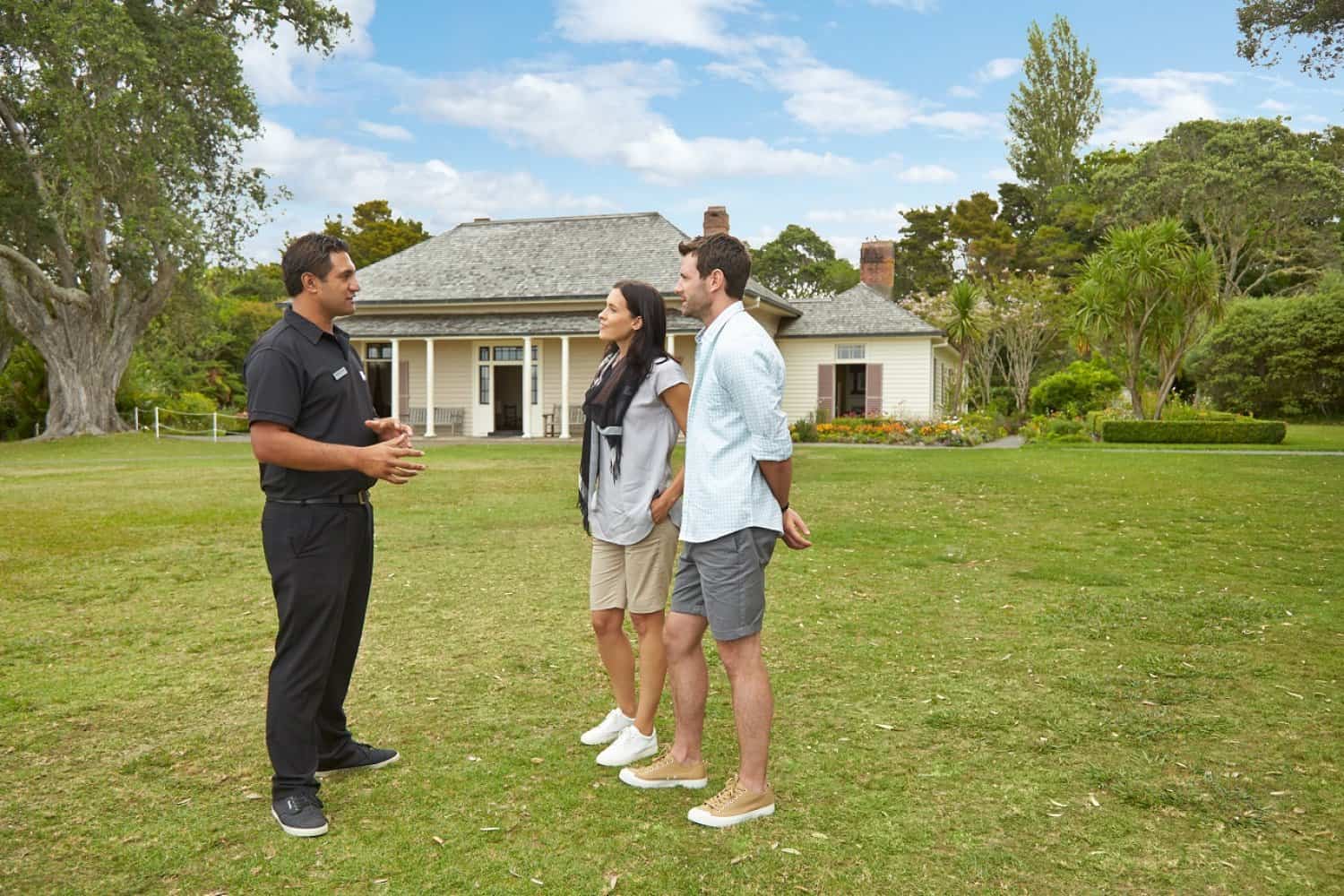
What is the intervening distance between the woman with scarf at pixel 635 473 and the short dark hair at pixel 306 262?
0.97 m

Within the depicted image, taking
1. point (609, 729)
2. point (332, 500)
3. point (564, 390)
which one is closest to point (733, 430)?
point (332, 500)

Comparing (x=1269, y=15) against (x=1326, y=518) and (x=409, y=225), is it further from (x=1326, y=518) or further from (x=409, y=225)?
(x=409, y=225)

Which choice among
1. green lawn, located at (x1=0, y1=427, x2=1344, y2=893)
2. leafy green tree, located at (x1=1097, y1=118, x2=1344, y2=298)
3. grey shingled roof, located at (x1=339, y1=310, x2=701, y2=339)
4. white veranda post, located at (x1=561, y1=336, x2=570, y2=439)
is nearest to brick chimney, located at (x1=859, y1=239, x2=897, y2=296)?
grey shingled roof, located at (x1=339, y1=310, x2=701, y2=339)

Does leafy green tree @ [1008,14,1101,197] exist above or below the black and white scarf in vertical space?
above

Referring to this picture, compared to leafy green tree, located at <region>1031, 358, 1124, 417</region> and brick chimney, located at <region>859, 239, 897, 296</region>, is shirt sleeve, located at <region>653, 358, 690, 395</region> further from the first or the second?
brick chimney, located at <region>859, 239, 897, 296</region>

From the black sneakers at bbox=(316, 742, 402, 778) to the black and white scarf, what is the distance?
3.99 feet

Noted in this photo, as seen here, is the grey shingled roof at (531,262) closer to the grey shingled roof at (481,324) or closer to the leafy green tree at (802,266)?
the grey shingled roof at (481,324)

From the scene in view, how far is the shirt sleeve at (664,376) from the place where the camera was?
3.83 meters

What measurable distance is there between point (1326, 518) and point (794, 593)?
697 centimetres

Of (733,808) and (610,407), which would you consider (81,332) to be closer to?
(610,407)

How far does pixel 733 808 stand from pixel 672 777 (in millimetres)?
383

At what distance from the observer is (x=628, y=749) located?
13.1ft

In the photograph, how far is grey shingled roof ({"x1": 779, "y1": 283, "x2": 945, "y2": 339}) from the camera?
30500 millimetres

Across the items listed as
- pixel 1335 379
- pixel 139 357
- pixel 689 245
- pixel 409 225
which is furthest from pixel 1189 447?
pixel 409 225
